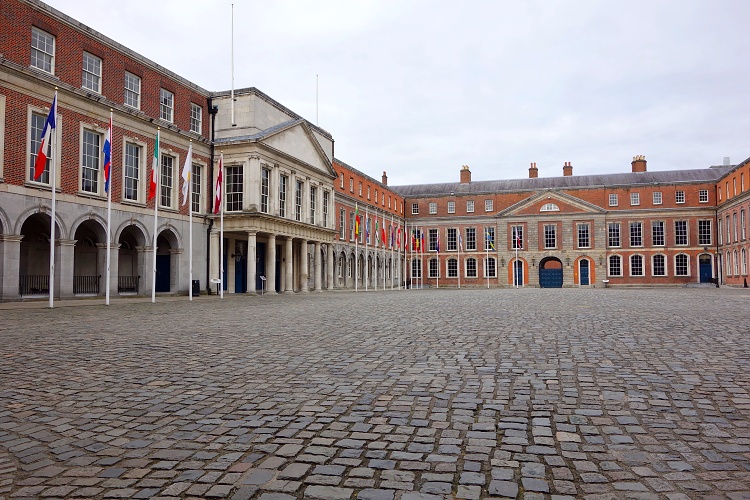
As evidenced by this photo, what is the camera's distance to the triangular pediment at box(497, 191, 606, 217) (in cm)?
6378

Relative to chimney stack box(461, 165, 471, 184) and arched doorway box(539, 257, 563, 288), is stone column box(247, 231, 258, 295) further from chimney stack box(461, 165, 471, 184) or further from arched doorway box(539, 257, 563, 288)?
chimney stack box(461, 165, 471, 184)

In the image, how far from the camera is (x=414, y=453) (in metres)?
3.97

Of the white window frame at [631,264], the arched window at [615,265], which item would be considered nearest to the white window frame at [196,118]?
the arched window at [615,265]

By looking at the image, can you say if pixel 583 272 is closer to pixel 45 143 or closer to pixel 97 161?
pixel 97 161

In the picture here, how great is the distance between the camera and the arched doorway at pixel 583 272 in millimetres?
64000

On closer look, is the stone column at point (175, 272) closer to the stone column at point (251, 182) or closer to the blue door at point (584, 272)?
the stone column at point (251, 182)

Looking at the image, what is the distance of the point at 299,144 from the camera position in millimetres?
37000

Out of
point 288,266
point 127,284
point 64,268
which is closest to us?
point 64,268

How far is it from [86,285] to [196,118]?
11482 mm

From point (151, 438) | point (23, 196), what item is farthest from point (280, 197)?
point (151, 438)

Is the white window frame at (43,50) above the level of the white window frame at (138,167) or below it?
above

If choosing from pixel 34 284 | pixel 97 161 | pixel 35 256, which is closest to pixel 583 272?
pixel 97 161

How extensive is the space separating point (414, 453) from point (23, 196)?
21.8 metres

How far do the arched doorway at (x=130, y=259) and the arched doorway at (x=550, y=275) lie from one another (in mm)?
47633
